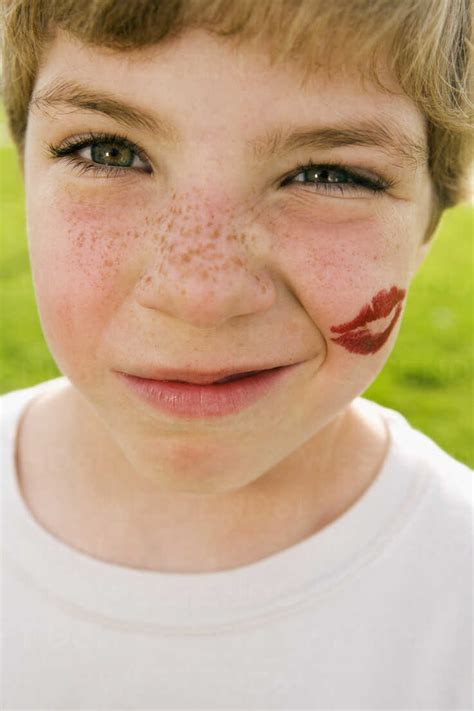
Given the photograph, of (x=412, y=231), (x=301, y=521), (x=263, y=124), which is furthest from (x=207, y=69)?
(x=301, y=521)

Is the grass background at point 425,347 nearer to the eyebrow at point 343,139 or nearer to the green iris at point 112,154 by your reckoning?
the eyebrow at point 343,139

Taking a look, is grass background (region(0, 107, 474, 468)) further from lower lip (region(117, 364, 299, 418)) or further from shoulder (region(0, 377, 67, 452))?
lower lip (region(117, 364, 299, 418))

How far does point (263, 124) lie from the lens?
3.75 ft

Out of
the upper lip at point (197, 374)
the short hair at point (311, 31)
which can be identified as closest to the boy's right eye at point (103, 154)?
the short hair at point (311, 31)

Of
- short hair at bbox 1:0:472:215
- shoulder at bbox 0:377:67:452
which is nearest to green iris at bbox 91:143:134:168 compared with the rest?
short hair at bbox 1:0:472:215

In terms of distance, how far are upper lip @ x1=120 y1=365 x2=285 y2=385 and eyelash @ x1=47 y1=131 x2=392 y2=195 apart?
0.79 feet

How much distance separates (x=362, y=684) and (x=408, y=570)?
188 millimetres

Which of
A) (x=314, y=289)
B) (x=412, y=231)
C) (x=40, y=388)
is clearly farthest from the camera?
(x=40, y=388)

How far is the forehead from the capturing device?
1123 mm

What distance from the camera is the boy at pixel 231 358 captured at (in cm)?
116

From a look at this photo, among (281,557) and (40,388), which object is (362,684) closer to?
(281,557)

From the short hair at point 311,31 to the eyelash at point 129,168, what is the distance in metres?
0.12

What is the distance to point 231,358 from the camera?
1.24 metres

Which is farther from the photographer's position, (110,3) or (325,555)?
(325,555)
